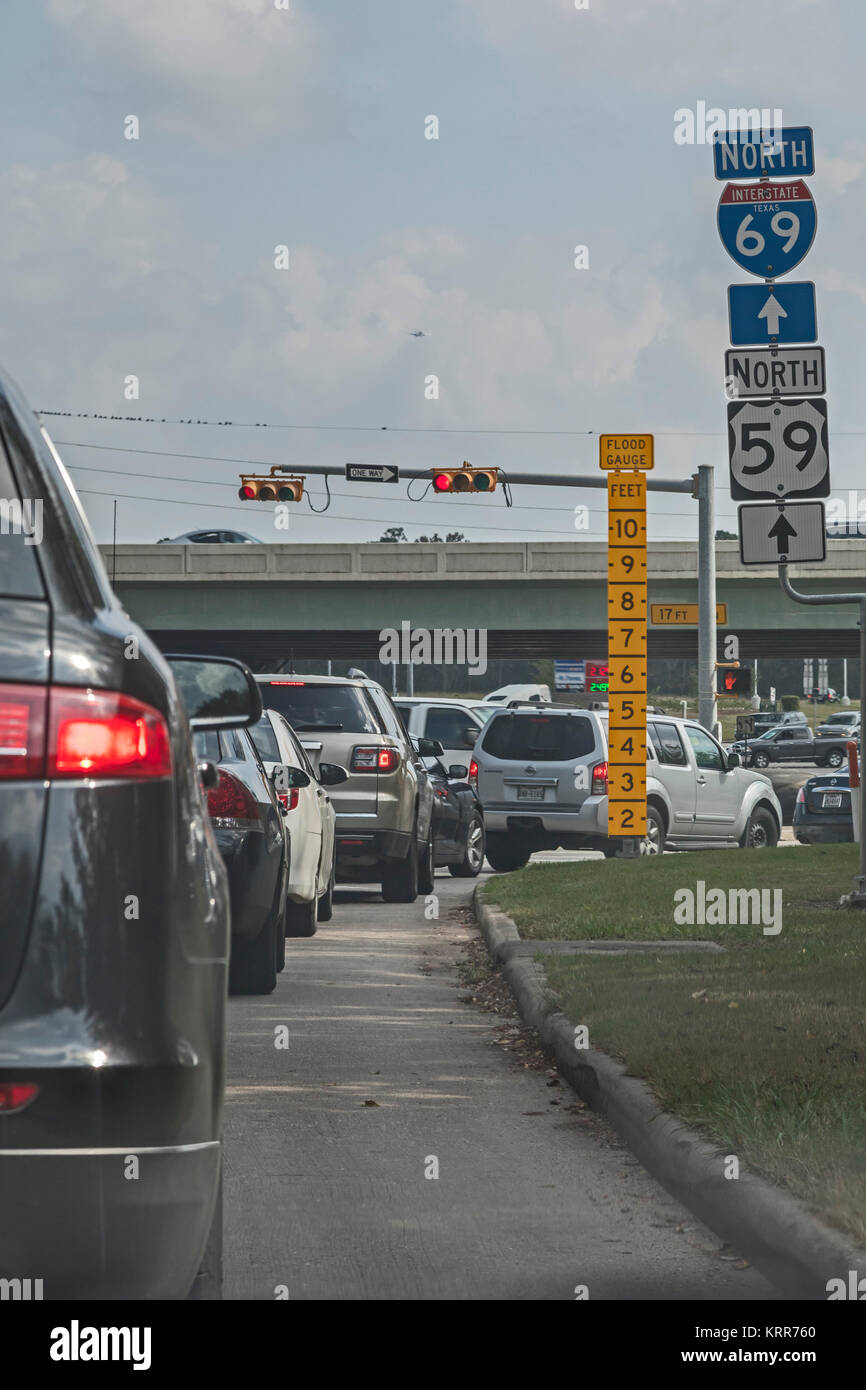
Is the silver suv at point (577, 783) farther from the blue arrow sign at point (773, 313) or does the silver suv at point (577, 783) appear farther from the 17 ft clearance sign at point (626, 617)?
the blue arrow sign at point (773, 313)

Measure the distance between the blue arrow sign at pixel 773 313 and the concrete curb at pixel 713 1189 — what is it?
548 centimetres

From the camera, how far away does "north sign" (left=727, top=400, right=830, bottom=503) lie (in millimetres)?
11789

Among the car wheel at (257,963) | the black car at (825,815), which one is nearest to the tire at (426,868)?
the car wheel at (257,963)

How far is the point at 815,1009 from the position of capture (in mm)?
7859

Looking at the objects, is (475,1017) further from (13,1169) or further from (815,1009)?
(13,1169)

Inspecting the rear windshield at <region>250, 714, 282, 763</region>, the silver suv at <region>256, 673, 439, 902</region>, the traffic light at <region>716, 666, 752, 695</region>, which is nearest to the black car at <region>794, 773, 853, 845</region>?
the traffic light at <region>716, 666, 752, 695</region>

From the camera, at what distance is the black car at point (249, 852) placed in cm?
980

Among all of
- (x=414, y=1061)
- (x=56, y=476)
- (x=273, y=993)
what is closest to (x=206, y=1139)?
(x=56, y=476)

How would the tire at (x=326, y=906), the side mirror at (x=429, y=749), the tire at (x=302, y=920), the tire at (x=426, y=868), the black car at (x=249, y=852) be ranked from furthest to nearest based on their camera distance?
the side mirror at (x=429, y=749) → the tire at (x=426, y=868) → the tire at (x=326, y=906) → the tire at (x=302, y=920) → the black car at (x=249, y=852)

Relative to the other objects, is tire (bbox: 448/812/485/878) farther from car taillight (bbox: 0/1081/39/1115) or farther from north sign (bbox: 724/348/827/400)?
car taillight (bbox: 0/1081/39/1115)

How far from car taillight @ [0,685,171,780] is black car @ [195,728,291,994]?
6814 mm

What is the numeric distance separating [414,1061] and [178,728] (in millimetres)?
5396
